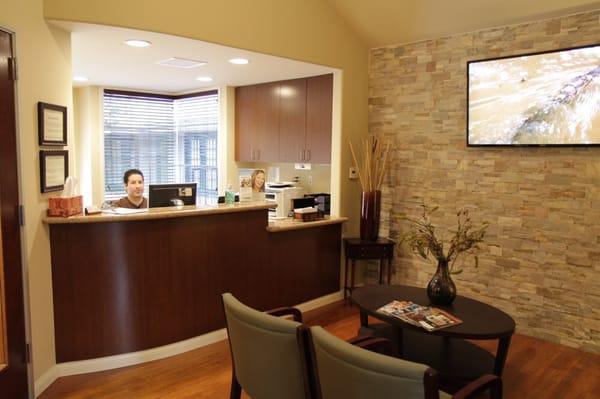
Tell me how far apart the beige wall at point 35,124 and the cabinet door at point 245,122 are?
2.76m

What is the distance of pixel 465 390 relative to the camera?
1.80 m

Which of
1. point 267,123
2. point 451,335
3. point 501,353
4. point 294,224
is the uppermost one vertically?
point 267,123

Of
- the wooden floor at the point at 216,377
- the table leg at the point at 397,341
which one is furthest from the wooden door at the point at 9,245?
the table leg at the point at 397,341

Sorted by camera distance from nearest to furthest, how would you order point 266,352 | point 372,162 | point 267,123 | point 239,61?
1. point 266,352
2. point 239,61
3. point 372,162
4. point 267,123

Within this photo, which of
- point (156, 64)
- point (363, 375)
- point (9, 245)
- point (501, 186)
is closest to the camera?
point (363, 375)

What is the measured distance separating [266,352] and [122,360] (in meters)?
1.70

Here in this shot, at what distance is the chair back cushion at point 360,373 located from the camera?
1522 millimetres

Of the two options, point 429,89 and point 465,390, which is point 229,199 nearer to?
point 429,89

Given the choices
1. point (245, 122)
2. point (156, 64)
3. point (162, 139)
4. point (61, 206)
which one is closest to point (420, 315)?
point (61, 206)

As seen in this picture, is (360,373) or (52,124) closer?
(360,373)

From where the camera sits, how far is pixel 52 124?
2.87m

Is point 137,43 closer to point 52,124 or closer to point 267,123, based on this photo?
point 52,124

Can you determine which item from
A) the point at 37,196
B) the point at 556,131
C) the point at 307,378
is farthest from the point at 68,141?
the point at 556,131

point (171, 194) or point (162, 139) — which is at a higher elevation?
point (162, 139)
